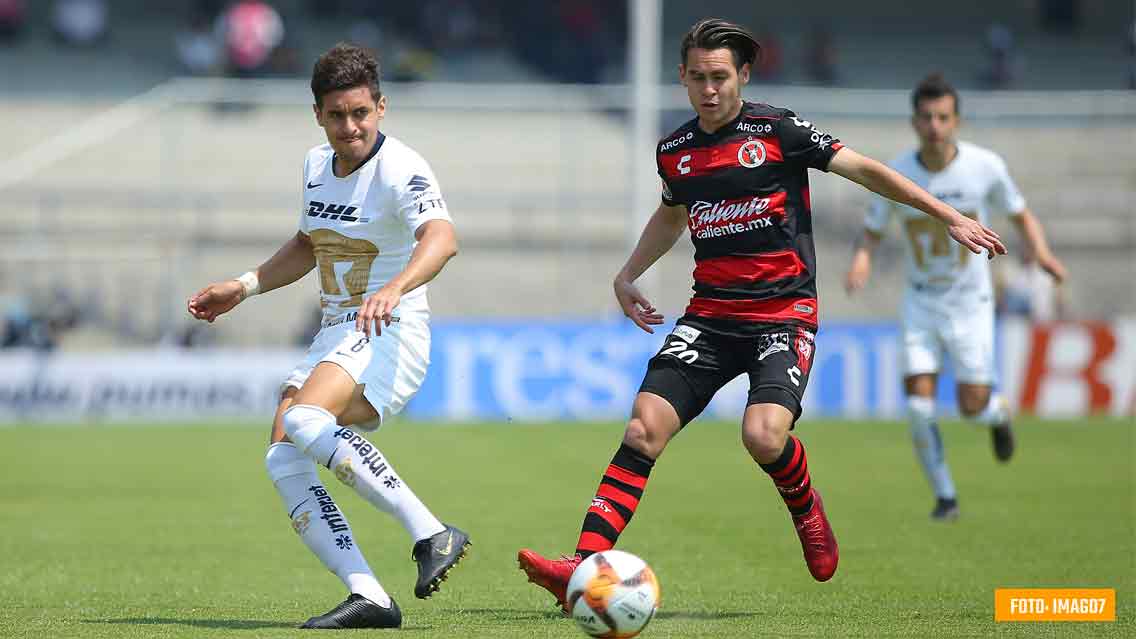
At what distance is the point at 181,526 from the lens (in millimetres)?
10547

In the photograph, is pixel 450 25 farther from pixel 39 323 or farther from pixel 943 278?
pixel 943 278

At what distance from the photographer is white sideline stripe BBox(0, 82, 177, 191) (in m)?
25.0

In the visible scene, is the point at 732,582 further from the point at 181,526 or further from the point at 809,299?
the point at 181,526

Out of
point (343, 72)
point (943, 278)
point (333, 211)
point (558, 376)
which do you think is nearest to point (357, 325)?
point (333, 211)

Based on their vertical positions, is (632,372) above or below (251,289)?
below

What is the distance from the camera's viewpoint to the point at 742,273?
7.02 m

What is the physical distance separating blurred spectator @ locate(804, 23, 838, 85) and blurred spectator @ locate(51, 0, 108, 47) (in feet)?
40.9

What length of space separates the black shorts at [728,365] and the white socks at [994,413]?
4.78 m

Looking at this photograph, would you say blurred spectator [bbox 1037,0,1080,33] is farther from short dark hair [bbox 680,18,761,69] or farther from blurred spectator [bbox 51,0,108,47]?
short dark hair [bbox 680,18,761,69]

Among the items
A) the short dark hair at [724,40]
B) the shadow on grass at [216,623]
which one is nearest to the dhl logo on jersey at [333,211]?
the short dark hair at [724,40]

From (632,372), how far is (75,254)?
26.4 feet

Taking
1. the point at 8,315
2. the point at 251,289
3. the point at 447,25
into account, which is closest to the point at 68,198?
the point at 8,315

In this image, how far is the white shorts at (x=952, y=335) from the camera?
11.1 meters

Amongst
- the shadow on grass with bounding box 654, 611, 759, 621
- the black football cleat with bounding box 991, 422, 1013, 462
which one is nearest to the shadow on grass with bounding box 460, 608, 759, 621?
the shadow on grass with bounding box 654, 611, 759, 621
